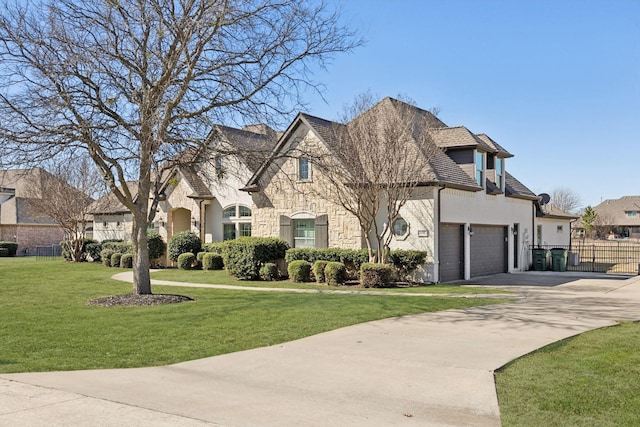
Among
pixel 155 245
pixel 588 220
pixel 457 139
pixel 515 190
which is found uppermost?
pixel 457 139

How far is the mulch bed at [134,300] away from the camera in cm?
1522

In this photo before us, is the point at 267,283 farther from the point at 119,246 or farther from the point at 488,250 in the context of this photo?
the point at 119,246

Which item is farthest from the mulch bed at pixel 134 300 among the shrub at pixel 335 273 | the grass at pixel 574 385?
the grass at pixel 574 385

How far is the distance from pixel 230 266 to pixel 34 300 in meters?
8.99

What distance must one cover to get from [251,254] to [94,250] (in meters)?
15.7

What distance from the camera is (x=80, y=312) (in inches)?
547

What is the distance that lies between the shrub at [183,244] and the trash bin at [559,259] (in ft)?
60.4

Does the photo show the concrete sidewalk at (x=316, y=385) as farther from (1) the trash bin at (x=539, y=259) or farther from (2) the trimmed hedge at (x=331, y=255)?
(1) the trash bin at (x=539, y=259)

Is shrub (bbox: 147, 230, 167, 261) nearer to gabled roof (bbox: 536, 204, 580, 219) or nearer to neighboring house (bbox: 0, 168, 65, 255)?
gabled roof (bbox: 536, 204, 580, 219)

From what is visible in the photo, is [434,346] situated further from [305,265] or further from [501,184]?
[501,184]

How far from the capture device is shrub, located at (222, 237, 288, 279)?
23500 mm

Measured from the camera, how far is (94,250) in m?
34.7

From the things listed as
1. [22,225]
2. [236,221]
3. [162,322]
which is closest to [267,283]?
[236,221]

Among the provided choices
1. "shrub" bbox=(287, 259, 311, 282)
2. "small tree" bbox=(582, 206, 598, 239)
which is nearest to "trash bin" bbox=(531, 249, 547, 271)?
"shrub" bbox=(287, 259, 311, 282)
